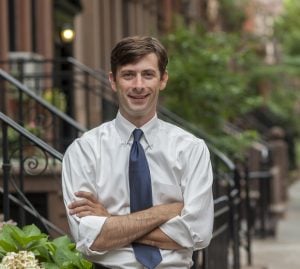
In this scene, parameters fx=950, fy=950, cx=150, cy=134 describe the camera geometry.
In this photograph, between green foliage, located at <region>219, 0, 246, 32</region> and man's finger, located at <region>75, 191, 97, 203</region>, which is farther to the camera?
green foliage, located at <region>219, 0, 246, 32</region>

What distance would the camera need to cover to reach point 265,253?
12.1 metres

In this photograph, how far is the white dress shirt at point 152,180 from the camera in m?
3.58

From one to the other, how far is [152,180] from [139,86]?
36 centimetres

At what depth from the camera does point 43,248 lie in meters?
4.04

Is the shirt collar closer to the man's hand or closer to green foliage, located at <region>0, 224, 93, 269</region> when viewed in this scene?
the man's hand

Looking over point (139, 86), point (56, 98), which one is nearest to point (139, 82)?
point (139, 86)

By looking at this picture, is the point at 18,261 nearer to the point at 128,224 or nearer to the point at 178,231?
the point at 128,224

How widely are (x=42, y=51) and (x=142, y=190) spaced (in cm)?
1007

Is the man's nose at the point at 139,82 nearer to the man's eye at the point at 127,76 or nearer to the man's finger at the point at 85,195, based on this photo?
the man's eye at the point at 127,76

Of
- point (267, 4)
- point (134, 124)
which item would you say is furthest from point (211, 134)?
point (267, 4)

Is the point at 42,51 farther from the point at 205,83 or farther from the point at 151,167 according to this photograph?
the point at 151,167

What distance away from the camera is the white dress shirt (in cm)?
358

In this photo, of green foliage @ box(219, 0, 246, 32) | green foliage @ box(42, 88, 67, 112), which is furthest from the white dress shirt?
green foliage @ box(219, 0, 246, 32)

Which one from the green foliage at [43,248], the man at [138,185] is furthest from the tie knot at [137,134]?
the green foliage at [43,248]
